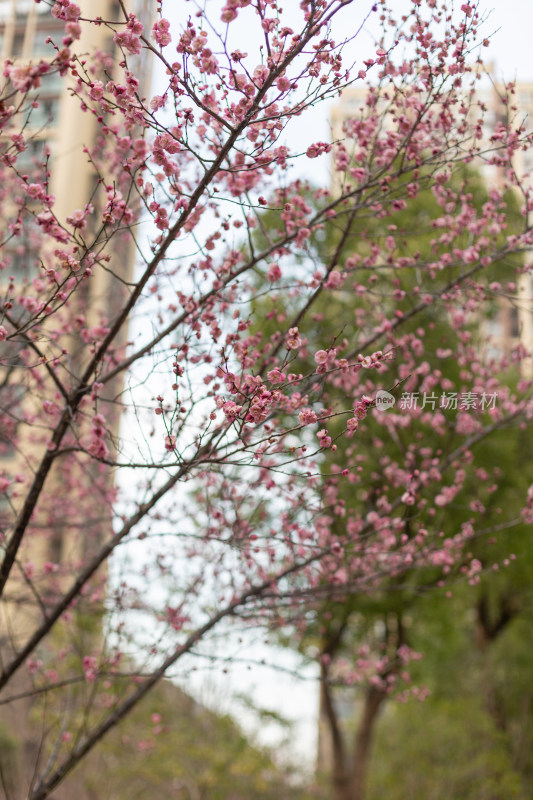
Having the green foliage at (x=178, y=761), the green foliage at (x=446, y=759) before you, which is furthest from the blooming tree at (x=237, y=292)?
the green foliage at (x=446, y=759)

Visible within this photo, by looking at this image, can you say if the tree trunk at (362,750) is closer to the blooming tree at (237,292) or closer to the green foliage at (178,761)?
the green foliage at (178,761)

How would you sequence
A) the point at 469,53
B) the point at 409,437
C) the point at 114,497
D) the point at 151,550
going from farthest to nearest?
the point at 409,437, the point at 151,550, the point at 114,497, the point at 469,53

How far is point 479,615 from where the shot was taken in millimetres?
13664

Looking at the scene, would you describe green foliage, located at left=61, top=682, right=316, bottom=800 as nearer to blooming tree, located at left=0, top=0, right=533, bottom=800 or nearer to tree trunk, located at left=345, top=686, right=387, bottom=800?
tree trunk, located at left=345, top=686, right=387, bottom=800

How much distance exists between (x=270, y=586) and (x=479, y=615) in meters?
10.9

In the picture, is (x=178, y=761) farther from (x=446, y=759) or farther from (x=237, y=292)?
(x=237, y=292)

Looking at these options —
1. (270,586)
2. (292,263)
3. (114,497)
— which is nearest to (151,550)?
(114,497)

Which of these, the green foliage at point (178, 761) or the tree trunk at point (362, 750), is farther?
the tree trunk at point (362, 750)

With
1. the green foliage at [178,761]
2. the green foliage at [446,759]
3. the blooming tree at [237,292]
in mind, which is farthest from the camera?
the green foliage at [446,759]

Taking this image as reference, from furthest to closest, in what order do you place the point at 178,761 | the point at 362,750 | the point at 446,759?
the point at 446,759, the point at 362,750, the point at 178,761

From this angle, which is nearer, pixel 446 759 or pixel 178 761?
pixel 178 761

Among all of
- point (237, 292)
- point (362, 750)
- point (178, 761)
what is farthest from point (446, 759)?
point (237, 292)

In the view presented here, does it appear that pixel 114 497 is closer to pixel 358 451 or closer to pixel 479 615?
pixel 358 451

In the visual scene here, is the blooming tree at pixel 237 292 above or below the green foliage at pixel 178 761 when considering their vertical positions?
above
